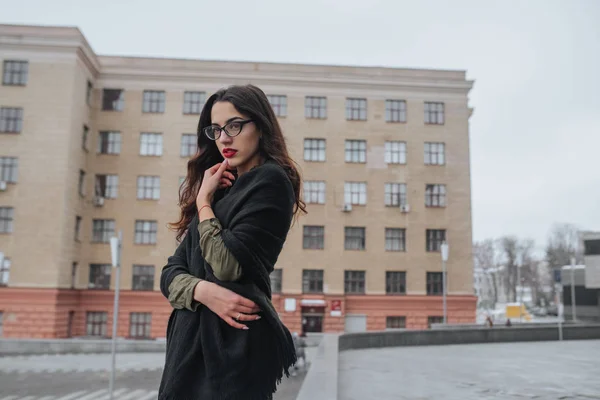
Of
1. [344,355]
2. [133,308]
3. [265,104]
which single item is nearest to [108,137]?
[133,308]

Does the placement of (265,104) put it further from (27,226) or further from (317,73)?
(317,73)

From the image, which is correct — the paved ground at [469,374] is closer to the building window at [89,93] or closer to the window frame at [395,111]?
the window frame at [395,111]

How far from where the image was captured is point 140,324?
39625 mm

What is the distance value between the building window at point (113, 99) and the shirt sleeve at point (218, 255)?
41.5m

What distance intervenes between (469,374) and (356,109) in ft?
102

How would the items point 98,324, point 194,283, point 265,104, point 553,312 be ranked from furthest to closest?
point 553,312 → point 98,324 → point 265,104 → point 194,283

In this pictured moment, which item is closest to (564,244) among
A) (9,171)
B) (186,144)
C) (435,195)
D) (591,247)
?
(591,247)

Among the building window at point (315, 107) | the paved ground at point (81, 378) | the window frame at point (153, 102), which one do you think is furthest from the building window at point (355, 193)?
the paved ground at point (81, 378)

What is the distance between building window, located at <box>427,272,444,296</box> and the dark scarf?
4001 centimetres

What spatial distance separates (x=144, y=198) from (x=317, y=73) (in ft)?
49.8

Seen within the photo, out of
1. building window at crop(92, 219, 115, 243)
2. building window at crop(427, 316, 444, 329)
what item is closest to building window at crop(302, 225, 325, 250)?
building window at crop(427, 316, 444, 329)

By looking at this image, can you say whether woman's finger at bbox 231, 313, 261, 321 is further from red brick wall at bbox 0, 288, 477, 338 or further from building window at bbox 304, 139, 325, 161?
building window at bbox 304, 139, 325, 161

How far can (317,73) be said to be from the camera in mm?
42250

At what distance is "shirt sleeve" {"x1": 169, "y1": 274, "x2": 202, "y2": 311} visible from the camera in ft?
7.72
